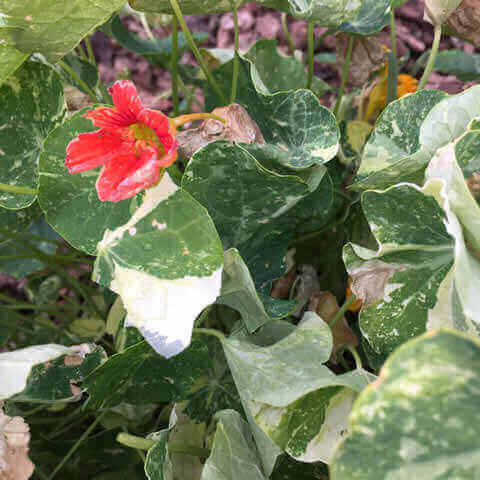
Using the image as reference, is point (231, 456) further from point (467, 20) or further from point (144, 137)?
point (467, 20)

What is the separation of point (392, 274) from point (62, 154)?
31cm

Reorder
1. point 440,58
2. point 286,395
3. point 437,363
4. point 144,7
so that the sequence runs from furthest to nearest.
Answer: point 440,58, point 144,7, point 286,395, point 437,363

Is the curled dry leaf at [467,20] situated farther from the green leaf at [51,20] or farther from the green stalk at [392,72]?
the green leaf at [51,20]

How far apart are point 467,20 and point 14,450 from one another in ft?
2.08

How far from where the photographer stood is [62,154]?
471 millimetres

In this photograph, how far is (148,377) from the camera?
52 centimetres

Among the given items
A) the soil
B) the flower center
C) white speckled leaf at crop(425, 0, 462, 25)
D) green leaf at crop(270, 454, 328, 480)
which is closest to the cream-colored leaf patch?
the flower center

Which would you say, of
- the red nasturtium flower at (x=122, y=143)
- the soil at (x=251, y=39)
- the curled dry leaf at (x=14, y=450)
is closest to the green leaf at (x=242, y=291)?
the red nasturtium flower at (x=122, y=143)

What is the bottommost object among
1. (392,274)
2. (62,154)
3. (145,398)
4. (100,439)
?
(100,439)

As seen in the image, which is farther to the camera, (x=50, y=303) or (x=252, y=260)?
(x=50, y=303)

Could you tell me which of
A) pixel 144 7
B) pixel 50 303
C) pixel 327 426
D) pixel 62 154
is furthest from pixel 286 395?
pixel 50 303

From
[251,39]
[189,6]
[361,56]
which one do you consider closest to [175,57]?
[189,6]

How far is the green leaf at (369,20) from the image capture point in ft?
2.00

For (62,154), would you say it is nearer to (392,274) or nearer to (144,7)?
(144,7)
